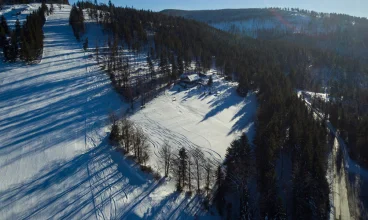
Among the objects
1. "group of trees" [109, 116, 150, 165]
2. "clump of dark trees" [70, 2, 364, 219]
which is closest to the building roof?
"clump of dark trees" [70, 2, 364, 219]

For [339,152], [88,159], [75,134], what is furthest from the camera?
[339,152]

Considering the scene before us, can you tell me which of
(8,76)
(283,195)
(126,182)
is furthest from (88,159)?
(8,76)

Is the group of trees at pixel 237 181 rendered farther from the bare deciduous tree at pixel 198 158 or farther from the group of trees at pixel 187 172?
the bare deciduous tree at pixel 198 158

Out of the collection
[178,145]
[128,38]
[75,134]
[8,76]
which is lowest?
[178,145]

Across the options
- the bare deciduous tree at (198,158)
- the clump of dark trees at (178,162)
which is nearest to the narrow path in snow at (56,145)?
the clump of dark trees at (178,162)

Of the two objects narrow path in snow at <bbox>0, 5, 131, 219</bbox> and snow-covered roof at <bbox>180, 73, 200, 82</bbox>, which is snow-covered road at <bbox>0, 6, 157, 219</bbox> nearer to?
narrow path in snow at <bbox>0, 5, 131, 219</bbox>

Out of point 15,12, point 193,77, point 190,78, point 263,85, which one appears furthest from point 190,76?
point 15,12

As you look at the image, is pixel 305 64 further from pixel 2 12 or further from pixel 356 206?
pixel 2 12

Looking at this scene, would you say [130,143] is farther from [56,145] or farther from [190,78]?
[190,78]
